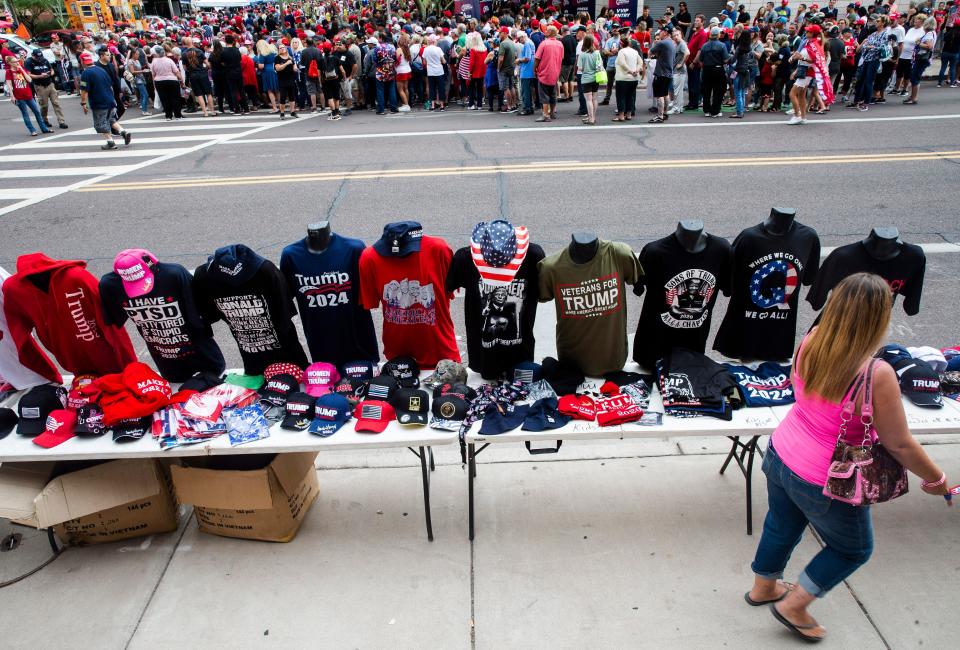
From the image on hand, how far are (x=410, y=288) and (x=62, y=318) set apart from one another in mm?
2212

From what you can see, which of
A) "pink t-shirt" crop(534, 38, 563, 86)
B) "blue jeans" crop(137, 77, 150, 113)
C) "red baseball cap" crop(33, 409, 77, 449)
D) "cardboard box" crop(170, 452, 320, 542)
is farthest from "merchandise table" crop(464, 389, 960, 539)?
"blue jeans" crop(137, 77, 150, 113)

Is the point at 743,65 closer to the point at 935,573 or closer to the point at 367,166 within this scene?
the point at 367,166

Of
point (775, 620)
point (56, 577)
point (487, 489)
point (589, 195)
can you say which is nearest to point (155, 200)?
point (589, 195)

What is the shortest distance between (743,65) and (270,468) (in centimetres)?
1413

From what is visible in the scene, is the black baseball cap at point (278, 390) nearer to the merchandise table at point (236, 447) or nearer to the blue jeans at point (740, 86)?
the merchandise table at point (236, 447)

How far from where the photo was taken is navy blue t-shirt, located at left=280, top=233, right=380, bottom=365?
13.0 feet

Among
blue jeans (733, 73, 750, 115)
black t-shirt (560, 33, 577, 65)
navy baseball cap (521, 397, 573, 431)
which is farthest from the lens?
black t-shirt (560, 33, 577, 65)

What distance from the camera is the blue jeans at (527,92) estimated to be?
15.4 meters

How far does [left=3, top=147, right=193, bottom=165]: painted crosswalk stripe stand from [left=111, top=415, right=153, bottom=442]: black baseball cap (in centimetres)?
1158

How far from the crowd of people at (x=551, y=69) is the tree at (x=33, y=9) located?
2637 centimetres

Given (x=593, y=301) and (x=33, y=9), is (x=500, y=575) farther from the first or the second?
(x=33, y=9)

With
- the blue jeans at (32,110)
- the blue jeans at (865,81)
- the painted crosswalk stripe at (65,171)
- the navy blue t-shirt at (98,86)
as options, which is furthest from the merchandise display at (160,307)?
the blue jeans at (865,81)

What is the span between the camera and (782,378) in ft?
12.2

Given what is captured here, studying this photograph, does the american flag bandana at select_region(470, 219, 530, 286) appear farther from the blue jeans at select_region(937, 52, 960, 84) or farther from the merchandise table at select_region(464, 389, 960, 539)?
the blue jeans at select_region(937, 52, 960, 84)
